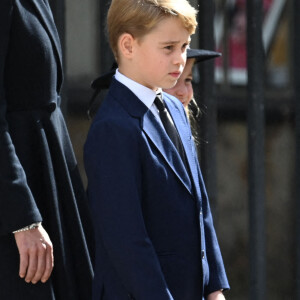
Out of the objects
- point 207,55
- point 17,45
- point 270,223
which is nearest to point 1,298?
point 17,45

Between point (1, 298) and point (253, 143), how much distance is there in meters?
1.17

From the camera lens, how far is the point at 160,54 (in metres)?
2.40

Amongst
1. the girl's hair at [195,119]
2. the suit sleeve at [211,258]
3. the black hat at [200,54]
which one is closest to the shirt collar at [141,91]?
the suit sleeve at [211,258]

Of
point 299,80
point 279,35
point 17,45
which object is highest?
point 17,45

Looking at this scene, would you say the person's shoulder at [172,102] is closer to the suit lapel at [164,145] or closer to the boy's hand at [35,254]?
the suit lapel at [164,145]

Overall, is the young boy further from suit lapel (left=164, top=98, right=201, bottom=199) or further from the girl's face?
the girl's face

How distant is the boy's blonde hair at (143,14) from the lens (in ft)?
7.82

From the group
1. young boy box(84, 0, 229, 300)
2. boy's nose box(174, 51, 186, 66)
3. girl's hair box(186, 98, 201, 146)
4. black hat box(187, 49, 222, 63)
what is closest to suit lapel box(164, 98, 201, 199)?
young boy box(84, 0, 229, 300)

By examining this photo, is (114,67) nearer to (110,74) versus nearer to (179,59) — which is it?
(110,74)

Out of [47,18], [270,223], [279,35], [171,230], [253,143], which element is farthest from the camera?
[279,35]

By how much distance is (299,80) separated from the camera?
11.0ft

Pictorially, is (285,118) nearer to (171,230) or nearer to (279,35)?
(279,35)

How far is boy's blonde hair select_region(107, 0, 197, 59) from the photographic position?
238 cm

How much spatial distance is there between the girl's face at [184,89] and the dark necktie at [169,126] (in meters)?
0.47
